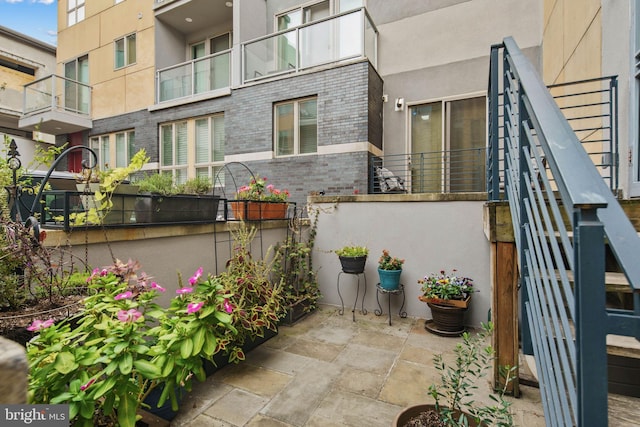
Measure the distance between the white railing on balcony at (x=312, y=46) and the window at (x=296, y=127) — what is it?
29.8 inches

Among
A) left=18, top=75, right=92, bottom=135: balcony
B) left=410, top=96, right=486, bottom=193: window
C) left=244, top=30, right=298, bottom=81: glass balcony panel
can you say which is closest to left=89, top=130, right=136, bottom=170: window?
left=18, top=75, right=92, bottom=135: balcony

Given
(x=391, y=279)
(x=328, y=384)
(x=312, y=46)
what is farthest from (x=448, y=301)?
(x=312, y=46)

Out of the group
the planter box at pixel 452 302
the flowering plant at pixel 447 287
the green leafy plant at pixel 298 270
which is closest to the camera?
the planter box at pixel 452 302

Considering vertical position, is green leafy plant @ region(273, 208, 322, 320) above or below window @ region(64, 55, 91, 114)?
below

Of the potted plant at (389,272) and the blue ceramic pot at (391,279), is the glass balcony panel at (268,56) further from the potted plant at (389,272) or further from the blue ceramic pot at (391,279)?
the blue ceramic pot at (391,279)

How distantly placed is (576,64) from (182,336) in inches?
197

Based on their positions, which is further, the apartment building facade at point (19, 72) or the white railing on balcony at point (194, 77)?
the apartment building facade at point (19, 72)

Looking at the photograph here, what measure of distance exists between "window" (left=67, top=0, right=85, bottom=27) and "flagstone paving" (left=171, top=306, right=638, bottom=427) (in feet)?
38.8

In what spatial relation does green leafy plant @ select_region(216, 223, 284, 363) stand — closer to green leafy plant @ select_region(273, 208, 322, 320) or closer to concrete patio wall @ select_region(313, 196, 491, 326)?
green leafy plant @ select_region(273, 208, 322, 320)

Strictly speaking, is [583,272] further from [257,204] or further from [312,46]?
[312,46]

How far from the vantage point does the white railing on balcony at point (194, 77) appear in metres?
6.96

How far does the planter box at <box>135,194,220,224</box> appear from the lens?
255cm

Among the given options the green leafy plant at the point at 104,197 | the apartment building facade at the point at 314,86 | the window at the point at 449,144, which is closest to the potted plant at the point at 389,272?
the apartment building facade at the point at 314,86

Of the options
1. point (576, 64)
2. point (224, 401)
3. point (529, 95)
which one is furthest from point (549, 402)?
point (576, 64)
